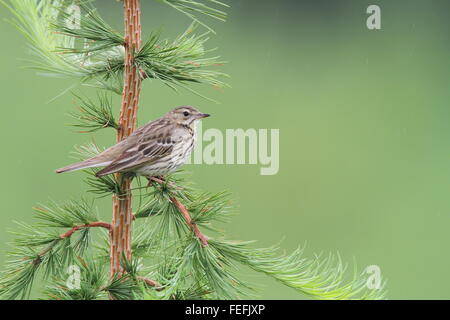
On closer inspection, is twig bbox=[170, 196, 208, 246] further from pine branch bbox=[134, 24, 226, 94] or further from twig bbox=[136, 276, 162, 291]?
pine branch bbox=[134, 24, 226, 94]

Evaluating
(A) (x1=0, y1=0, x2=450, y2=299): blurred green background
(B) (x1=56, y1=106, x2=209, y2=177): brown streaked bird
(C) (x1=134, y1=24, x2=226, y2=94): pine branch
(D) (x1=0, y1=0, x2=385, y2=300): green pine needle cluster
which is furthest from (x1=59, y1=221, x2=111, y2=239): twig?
(A) (x1=0, y1=0, x2=450, y2=299): blurred green background

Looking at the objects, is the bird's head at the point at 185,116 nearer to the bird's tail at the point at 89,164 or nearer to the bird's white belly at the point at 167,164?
the bird's white belly at the point at 167,164

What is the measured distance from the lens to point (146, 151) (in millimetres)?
3701

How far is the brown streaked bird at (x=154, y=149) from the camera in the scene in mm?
3406

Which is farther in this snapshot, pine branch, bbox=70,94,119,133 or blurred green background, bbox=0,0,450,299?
blurred green background, bbox=0,0,450,299

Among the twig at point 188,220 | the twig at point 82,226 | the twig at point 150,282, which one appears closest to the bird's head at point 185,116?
the twig at point 188,220

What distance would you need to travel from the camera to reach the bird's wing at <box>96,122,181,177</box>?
336 centimetres

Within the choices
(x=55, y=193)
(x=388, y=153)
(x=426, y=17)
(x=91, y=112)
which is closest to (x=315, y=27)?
(x=426, y=17)

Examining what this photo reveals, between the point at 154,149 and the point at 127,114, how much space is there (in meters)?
0.61

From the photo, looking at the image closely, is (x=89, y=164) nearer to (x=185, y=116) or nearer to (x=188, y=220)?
(x=188, y=220)

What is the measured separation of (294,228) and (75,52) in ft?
21.1

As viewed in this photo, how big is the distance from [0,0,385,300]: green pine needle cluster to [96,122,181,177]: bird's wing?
7 cm

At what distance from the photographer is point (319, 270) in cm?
327

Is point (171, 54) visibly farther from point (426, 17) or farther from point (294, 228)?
point (426, 17)
